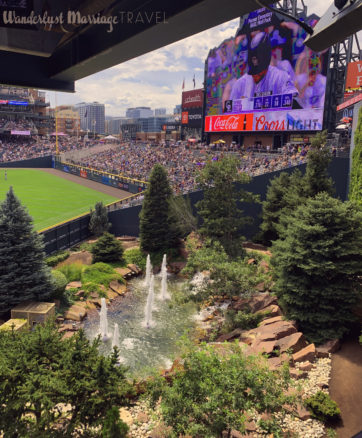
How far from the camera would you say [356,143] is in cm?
1780

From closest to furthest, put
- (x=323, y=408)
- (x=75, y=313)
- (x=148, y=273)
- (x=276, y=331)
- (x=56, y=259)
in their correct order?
(x=323, y=408) → (x=276, y=331) → (x=75, y=313) → (x=56, y=259) → (x=148, y=273)

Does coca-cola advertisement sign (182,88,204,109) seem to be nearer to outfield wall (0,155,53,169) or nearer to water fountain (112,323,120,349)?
outfield wall (0,155,53,169)

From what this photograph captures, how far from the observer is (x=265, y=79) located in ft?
135

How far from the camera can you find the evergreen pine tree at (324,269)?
36.2 ft

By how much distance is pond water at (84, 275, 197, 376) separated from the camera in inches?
479

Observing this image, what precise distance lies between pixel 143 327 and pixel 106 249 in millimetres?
7075

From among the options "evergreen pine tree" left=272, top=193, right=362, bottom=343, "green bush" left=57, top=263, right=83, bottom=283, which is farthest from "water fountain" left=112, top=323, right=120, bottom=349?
"evergreen pine tree" left=272, top=193, right=362, bottom=343

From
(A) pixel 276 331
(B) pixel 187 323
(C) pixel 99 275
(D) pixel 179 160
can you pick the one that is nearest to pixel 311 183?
(A) pixel 276 331

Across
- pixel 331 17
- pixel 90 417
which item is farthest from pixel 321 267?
pixel 331 17

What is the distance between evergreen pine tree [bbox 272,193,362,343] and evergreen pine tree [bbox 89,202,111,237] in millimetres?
16067

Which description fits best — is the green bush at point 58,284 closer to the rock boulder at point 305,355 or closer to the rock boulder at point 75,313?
the rock boulder at point 75,313

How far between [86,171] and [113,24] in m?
48.3

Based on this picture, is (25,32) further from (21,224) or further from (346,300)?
(21,224)

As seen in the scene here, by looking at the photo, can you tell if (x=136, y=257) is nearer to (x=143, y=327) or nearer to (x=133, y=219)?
(x=133, y=219)
